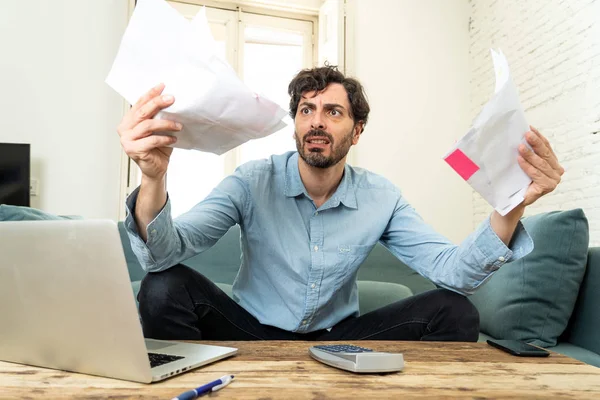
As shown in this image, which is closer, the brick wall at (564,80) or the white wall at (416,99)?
the brick wall at (564,80)

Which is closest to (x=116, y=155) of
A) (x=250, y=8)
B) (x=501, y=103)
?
(x=250, y=8)

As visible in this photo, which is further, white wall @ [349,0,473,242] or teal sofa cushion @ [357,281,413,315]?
white wall @ [349,0,473,242]

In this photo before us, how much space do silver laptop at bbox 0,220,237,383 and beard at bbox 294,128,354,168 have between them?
2.56ft

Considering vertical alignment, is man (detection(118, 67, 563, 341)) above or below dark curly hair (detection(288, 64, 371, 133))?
below

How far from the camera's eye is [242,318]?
1277 millimetres

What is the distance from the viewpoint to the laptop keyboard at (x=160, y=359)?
2.36ft

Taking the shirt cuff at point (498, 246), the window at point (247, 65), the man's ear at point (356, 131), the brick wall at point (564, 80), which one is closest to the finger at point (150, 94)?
the shirt cuff at point (498, 246)

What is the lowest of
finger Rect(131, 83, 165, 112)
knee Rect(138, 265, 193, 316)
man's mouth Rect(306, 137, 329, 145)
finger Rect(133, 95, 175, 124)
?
knee Rect(138, 265, 193, 316)

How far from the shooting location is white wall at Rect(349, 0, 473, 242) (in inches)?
155

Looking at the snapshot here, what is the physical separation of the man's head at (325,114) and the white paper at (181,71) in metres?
0.59

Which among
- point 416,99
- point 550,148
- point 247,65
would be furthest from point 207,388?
point 247,65

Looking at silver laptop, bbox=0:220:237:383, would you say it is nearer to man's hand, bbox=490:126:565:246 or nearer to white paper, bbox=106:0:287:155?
white paper, bbox=106:0:287:155

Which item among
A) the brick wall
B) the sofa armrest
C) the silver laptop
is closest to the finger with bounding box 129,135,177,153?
the silver laptop

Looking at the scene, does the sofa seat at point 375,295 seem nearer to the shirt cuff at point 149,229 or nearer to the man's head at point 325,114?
the man's head at point 325,114
